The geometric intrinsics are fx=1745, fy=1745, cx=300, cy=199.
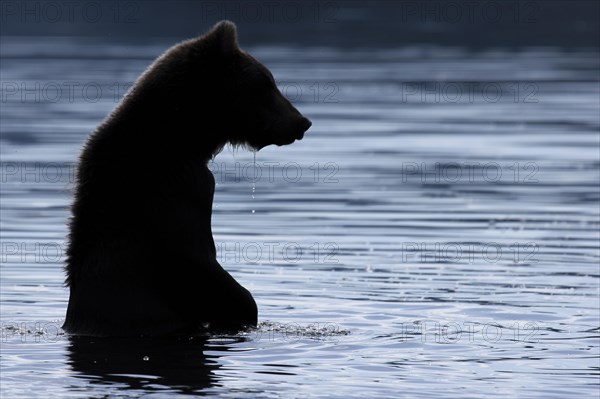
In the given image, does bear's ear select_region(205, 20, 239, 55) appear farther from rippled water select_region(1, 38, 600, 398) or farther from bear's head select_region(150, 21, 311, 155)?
rippled water select_region(1, 38, 600, 398)

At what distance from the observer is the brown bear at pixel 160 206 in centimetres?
958

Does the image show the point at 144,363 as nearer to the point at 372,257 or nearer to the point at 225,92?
the point at 225,92

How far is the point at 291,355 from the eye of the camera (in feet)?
30.6

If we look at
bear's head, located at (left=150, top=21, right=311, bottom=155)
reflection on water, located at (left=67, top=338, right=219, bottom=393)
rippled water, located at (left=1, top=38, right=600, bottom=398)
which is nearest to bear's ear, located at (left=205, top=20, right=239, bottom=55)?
bear's head, located at (left=150, top=21, right=311, bottom=155)

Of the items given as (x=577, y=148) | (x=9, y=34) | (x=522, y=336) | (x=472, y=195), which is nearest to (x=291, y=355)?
(x=522, y=336)

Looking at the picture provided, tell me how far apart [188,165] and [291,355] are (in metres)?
1.25

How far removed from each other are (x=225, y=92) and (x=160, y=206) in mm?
796

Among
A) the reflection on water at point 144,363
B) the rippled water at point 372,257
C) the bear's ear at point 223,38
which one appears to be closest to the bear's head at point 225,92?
the bear's ear at point 223,38

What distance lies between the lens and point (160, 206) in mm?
9641

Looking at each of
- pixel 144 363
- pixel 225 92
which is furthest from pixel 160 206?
pixel 144 363

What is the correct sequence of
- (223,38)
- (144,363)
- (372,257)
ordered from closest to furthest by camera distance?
→ (144,363) → (223,38) → (372,257)

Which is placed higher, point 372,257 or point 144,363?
point 372,257

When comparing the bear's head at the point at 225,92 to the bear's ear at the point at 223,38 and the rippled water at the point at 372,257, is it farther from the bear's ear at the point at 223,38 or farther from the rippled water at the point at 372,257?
the rippled water at the point at 372,257

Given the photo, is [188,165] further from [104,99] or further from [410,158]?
[104,99]
